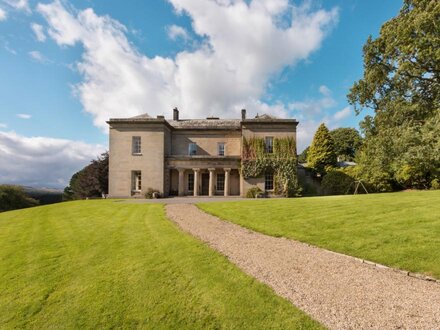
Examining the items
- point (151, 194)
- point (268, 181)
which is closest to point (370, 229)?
point (268, 181)

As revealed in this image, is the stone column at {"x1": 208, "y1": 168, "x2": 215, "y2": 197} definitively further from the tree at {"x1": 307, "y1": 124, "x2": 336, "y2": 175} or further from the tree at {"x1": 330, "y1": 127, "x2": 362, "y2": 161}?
the tree at {"x1": 330, "y1": 127, "x2": 362, "y2": 161}

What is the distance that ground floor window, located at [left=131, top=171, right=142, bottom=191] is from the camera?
24.3m

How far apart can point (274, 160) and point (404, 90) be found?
1196 centimetres

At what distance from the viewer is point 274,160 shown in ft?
80.8

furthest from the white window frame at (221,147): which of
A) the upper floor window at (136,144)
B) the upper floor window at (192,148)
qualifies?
the upper floor window at (136,144)

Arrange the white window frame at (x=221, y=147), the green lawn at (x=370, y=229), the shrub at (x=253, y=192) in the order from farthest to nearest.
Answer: the white window frame at (x=221, y=147), the shrub at (x=253, y=192), the green lawn at (x=370, y=229)

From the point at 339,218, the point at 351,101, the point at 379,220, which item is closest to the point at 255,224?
the point at 339,218

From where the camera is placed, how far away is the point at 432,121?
39.8 ft

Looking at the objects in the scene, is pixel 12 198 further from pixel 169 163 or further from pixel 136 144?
pixel 169 163

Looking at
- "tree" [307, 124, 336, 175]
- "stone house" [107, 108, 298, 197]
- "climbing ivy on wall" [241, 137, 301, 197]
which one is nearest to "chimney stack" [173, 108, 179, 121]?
"stone house" [107, 108, 298, 197]

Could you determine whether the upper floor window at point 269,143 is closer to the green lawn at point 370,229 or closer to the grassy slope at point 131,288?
the green lawn at point 370,229

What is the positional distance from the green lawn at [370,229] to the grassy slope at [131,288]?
3035 mm

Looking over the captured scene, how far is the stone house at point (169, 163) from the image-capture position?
24.1m

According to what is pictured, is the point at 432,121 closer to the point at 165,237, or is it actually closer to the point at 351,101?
the point at 351,101
